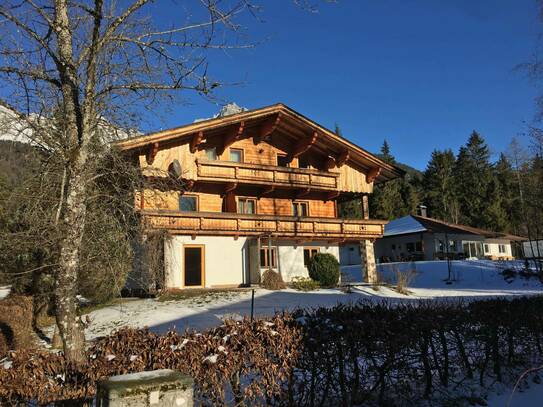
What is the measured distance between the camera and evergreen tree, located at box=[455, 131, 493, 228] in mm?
57656

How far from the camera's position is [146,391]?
2.96 meters

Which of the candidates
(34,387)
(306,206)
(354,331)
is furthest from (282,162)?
(34,387)

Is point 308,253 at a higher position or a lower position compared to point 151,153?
lower

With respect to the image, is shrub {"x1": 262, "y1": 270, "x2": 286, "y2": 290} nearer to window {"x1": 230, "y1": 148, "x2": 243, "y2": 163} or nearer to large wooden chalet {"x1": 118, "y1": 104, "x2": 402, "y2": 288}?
large wooden chalet {"x1": 118, "y1": 104, "x2": 402, "y2": 288}

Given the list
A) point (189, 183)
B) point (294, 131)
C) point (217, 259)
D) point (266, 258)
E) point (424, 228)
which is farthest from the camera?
point (424, 228)

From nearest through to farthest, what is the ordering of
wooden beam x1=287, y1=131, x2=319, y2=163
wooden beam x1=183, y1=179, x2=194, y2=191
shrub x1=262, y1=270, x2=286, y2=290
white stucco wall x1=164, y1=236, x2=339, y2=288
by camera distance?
white stucco wall x1=164, y1=236, x2=339, y2=288 < shrub x1=262, y1=270, x2=286, y2=290 < wooden beam x1=183, y1=179, x2=194, y2=191 < wooden beam x1=287, y1=131, x2=319, y2=163

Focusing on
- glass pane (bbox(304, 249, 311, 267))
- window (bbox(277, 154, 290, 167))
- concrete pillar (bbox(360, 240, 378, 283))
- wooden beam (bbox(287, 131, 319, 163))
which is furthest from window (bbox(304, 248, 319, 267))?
wooden beam (bbox(287, 131, 319, 163))

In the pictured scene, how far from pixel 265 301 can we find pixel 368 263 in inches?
416

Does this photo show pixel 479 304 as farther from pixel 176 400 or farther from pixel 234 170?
pixel 234 170

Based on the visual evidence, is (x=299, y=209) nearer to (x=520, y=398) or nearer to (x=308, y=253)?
(x=308, y=253)

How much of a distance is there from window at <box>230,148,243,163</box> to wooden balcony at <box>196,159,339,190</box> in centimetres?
155

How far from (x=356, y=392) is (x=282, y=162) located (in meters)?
21.7

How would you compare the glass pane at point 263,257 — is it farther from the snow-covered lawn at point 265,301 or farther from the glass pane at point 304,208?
the glass pane at point 304,208

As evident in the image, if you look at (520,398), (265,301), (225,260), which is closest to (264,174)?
(225,260)
